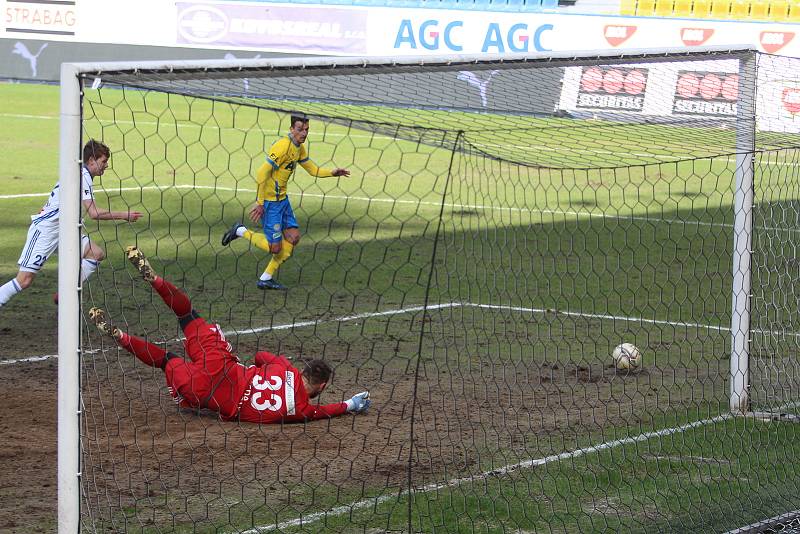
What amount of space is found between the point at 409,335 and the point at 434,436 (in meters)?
2.57

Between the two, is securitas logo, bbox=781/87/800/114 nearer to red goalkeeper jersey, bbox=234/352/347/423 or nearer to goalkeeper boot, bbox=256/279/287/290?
red goalkeeper jersey, bbox=234/352/347/423

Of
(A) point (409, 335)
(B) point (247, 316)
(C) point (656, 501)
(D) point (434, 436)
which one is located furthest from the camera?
(B) point (247, 316)

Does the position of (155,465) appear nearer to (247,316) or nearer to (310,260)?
(247,316)

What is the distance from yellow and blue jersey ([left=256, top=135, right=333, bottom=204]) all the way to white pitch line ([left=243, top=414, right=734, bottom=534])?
4945 mm

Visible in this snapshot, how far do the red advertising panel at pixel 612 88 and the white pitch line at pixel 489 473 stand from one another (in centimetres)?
239

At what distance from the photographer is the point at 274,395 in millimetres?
7277

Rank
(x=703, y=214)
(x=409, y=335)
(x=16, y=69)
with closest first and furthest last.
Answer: (x=409, y=335), (x=703, y=214), (x=16, y=69)

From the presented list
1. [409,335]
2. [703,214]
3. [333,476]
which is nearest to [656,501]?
[333,476]

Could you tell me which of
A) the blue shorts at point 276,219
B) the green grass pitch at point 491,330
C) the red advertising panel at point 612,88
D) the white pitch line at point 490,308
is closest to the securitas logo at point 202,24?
the green grass pitch at point 491,330

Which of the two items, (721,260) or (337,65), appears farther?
(721,260)

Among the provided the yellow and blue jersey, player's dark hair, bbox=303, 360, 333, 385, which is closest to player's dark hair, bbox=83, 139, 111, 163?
player's dark hair, bbox=303, 360, 333, 385

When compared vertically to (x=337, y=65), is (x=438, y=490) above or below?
below

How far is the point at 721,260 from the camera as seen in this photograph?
13.6 metres

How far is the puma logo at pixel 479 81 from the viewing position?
655cm
